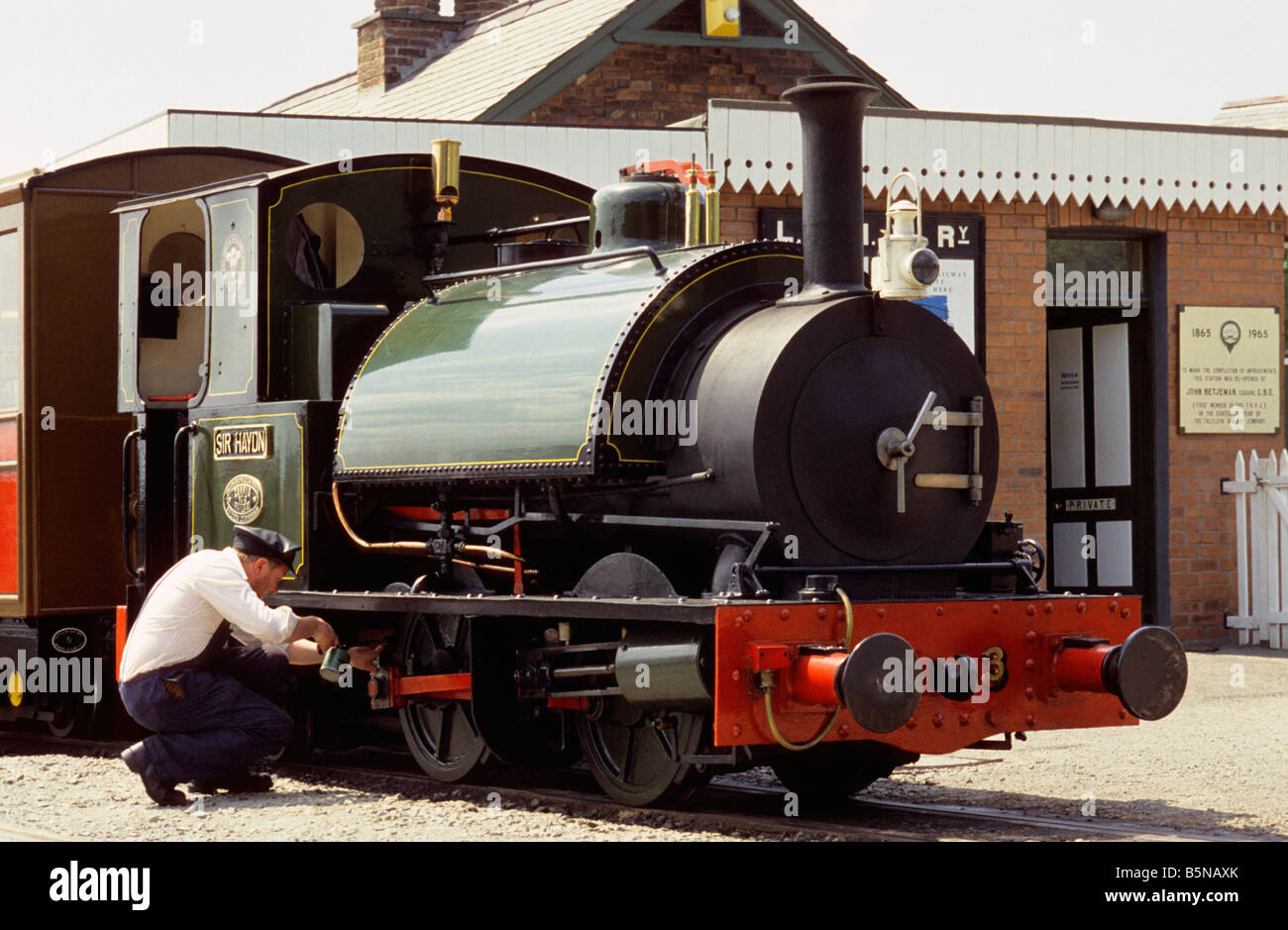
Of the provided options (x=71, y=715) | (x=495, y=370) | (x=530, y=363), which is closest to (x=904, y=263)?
(x=530, y=363)

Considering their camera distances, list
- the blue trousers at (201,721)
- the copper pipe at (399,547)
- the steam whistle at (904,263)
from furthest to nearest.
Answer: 1. the blue trousers at (201,721)
2. the copper pipe at (399,547)
3. the steam whistle at (904,263)

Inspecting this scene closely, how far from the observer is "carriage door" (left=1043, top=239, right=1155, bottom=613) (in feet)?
49.6

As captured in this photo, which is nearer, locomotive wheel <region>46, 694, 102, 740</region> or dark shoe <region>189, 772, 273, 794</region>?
dark shoe <region>189, 772, 273, 794</region>

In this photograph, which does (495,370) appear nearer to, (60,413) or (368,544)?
(368,544)

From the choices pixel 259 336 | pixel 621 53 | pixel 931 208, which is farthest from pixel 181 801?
pixel 621 53

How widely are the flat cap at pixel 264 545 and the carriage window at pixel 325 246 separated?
1.36m

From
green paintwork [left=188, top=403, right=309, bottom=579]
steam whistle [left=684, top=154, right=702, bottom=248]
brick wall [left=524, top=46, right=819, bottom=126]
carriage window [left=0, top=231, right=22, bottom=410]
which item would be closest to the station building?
brick wall [left=524, top=46, right=819, bottom=126]

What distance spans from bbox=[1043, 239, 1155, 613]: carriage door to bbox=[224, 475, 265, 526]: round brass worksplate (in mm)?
7971

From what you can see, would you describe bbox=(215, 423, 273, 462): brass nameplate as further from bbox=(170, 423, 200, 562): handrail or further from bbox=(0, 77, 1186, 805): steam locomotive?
bbox=(170, 423, 200, 562): handrail

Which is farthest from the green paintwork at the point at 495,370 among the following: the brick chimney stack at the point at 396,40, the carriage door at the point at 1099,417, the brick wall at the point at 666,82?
the brick chimney stack at the point at 396,40

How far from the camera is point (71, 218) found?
1002 centimetres

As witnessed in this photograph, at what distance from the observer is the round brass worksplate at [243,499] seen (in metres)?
8.59

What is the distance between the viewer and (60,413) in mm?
9922

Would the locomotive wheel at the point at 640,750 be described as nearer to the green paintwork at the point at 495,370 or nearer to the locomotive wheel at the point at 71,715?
the green paintwork at the point at 495,370
